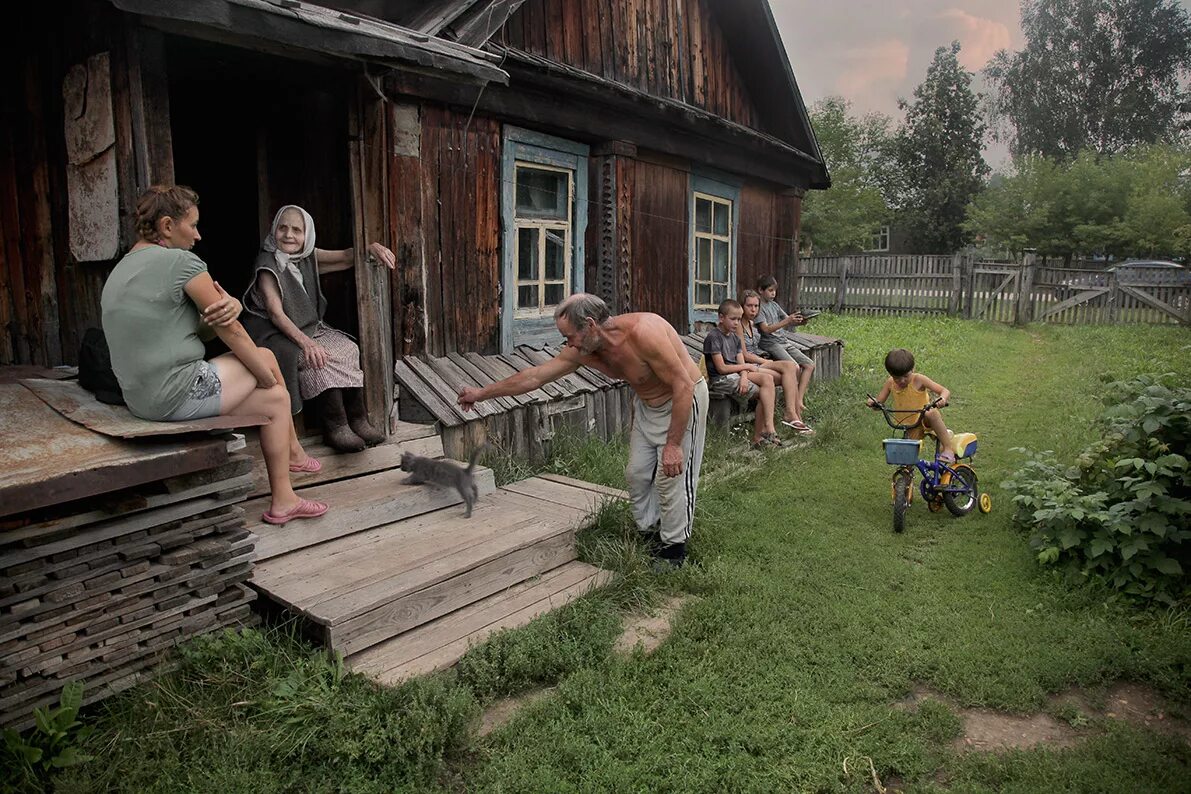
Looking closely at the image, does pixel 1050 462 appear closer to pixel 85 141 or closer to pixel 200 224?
pixel 85 141

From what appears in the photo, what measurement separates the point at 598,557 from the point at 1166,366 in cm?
940

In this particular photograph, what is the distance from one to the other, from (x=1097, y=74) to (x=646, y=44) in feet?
128

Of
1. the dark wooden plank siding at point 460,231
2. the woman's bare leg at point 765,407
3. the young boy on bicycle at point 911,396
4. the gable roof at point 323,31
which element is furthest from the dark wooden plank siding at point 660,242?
the gable roof at point 323,31

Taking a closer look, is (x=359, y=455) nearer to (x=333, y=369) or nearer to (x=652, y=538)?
(x=333, y=369)

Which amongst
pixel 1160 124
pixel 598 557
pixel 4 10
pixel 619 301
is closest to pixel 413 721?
pixel 598 557

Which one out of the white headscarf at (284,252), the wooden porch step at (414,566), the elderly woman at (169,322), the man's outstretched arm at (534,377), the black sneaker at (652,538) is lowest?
the black sneaker at (652,538)

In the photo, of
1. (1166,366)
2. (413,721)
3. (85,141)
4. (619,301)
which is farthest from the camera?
(1166,366)

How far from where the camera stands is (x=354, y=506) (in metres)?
4.08

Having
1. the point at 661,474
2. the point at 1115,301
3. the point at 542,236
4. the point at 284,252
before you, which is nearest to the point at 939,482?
the point at 661,474

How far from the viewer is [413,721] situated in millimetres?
2779

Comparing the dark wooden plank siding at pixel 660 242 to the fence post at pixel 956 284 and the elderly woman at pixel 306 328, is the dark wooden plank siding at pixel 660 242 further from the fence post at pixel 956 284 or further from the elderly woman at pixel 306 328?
the fence post at pixel 956 284

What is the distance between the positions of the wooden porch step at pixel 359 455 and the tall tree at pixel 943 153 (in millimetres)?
33324

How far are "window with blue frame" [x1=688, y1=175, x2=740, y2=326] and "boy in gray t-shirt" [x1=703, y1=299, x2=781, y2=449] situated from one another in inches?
69.6

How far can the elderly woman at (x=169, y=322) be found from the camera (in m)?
3.10
